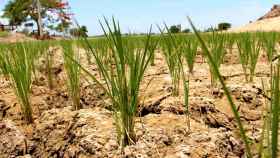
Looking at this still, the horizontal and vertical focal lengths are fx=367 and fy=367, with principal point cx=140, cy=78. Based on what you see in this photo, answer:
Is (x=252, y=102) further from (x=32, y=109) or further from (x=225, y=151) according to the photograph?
(x=32, y=109)

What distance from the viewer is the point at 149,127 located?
1.44m

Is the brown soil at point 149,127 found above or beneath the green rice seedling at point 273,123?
beneath

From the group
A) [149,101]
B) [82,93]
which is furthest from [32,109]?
[149,101]

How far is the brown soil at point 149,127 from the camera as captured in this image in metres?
1.29

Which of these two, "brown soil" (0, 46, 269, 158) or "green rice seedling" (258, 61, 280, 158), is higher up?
"green rice seedling" (258, 61, 280, 158)

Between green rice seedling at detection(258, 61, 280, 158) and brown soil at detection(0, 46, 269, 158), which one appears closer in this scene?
green rice seedling at detection(258, 61, 280, 158)

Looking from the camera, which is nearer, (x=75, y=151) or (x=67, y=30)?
(x=75, y=151)

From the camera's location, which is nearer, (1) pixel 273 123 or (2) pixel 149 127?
(1) pixel 273 123

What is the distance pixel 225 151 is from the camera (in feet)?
4.20

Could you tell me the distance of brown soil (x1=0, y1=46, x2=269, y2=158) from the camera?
1286 mm

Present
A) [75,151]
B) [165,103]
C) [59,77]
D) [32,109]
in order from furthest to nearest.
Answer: [59,77] → [32,109] → [165,103] → [75,151]

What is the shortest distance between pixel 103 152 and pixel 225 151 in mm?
428

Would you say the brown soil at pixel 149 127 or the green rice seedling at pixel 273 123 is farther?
the brown soil at pixel 149 127

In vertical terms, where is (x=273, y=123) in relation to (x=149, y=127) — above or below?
above
